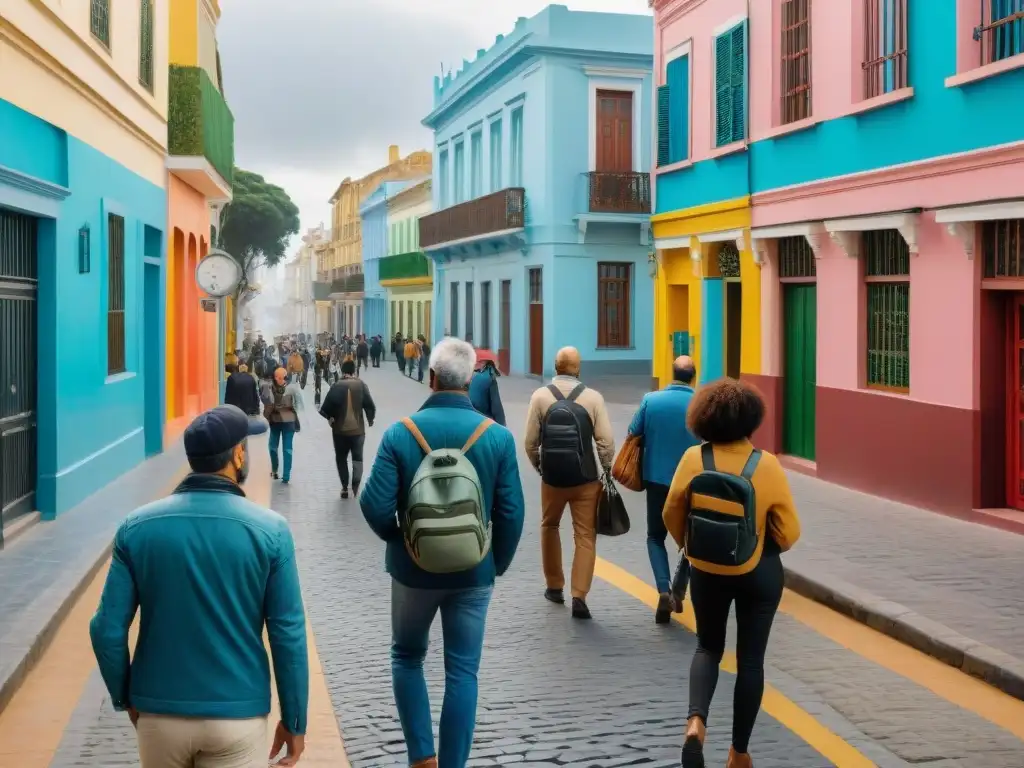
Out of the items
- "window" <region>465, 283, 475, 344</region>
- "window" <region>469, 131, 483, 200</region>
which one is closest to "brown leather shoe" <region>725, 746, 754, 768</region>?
"window" <region>469, 131, 483, 200</region>

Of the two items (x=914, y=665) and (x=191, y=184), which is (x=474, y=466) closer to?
(x=914, y=665)

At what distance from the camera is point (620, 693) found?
21.6 feet

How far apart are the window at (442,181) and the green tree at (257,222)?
1998 centimetres

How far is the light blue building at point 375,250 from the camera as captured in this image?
→ 6838 centimetres

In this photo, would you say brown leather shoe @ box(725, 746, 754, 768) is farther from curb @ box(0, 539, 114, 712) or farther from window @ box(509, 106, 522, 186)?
window @ box(509, 106, 522, 186)

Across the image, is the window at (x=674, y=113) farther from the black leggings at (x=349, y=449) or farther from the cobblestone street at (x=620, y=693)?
the cobblestone street at (x=620, y=693)

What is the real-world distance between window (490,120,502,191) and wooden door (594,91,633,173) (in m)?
5.26

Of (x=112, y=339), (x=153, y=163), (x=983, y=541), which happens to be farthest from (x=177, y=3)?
(x=983, y=541)

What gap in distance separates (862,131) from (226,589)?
1231cm

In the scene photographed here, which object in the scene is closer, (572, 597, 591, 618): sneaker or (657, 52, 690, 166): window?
(572, 597, 591, 618): sneaker

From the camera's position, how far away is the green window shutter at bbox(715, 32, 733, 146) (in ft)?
60.5

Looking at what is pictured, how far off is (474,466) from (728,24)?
14.6 meters

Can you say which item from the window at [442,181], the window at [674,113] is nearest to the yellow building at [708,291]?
the window at [674,113]

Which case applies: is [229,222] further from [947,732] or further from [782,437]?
[947,732]
